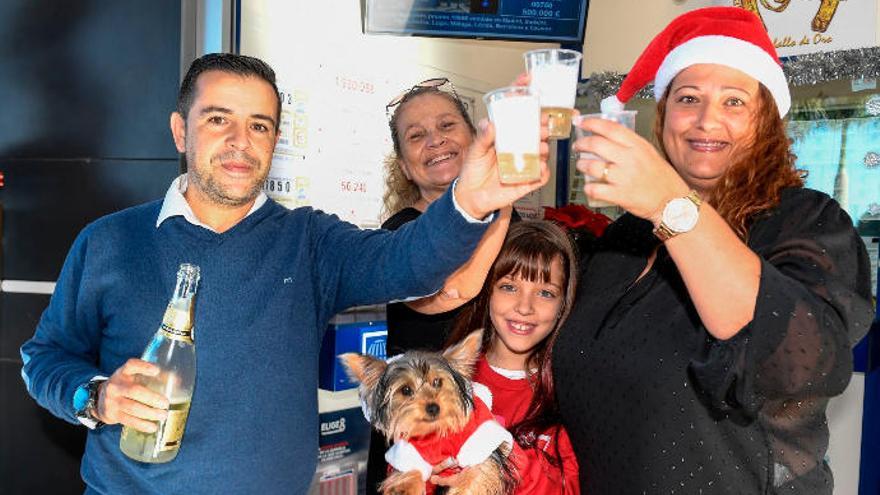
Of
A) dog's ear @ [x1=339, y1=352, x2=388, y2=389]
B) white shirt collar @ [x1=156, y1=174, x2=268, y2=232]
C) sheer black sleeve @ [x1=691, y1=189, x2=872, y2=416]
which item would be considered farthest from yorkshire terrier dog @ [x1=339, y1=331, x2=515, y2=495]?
sheer black sleeve @ [x1=691, y1=189, x2=872, y2=416]

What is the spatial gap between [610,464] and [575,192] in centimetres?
278

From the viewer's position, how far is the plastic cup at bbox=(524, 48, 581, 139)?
4.43 feet

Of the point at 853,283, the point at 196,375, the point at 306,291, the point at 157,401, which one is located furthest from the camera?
the point at 306,291

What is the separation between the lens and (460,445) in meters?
1.82

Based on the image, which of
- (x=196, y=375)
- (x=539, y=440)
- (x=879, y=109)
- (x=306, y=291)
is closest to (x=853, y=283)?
(x=539, y=440)

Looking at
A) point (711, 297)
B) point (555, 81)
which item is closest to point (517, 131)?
point (555, 81)

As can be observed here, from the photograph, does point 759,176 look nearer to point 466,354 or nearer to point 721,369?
point 721,369

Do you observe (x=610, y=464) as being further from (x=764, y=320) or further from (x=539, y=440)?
(x=764, y=320)

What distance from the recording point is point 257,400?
5.56 feet

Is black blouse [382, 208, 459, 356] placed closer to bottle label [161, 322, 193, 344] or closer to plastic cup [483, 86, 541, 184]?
bottle label [161, 322, 193, 344]

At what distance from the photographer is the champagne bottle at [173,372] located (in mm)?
1596

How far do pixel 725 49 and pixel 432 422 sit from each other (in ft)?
3.61

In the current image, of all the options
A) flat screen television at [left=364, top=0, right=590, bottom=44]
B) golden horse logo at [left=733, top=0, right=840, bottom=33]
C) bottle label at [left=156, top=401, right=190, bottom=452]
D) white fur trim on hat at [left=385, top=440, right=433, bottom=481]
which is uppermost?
golden horse logo at [left=733, top=0, right=840, bottom=33]

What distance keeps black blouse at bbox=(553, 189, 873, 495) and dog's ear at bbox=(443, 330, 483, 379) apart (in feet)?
0.71
